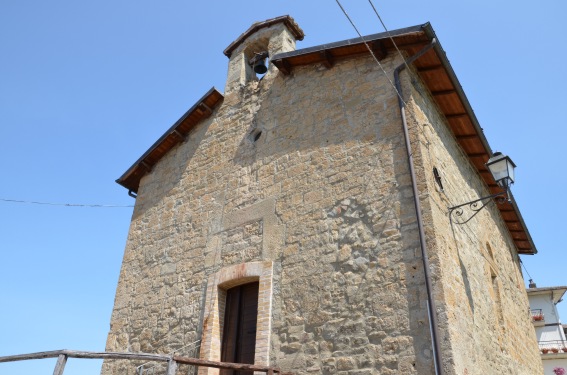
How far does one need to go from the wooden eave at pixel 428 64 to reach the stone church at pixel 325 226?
0.03 m

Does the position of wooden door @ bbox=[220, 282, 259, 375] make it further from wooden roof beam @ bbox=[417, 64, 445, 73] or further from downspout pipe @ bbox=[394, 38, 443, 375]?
wooden roof beam @ bbox=[417, 64, 445, 73]

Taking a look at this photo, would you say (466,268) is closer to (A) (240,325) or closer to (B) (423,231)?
(B) (423,231)

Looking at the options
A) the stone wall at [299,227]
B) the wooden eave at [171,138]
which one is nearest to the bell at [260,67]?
the stone wall at [299,227]

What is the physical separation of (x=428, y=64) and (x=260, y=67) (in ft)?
11.0

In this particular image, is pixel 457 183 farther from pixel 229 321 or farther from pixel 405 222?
pixel 229 321

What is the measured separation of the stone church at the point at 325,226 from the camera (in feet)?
18.1

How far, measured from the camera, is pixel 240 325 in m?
6.82

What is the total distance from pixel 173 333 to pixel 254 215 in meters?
2.17

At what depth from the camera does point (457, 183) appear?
24.7 ft

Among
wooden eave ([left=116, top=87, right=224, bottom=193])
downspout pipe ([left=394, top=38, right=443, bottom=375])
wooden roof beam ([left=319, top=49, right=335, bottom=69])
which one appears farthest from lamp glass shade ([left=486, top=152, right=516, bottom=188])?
wooden eave ([left=116, top=87, right=224, bottom=193])

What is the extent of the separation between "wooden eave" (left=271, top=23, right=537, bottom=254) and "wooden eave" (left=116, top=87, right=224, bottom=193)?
5.77ft

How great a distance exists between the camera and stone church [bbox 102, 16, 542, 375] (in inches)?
218

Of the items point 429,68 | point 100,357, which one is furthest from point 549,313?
point 100,357

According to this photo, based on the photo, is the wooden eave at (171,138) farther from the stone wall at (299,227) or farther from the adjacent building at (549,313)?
the adjacent building at (549,313)
